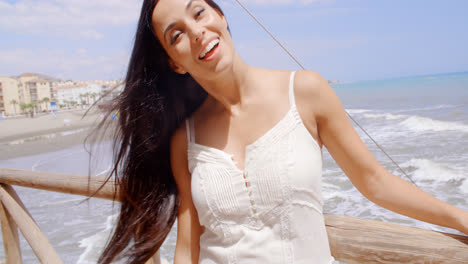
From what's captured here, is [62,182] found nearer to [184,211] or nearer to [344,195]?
[184,211]

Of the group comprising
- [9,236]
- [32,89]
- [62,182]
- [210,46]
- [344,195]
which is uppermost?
[210,46]

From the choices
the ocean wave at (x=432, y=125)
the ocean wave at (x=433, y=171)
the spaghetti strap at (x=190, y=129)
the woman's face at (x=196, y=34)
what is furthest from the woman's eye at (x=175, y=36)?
the ocean wave at (x=432, y=125)

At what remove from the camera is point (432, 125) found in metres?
13.0

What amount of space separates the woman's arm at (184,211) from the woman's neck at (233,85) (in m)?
0.24

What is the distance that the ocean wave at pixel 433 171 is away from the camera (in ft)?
23.3

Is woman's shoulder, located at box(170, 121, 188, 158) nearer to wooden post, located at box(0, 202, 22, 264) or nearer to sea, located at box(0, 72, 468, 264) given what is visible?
sea, located at box(0, 72, 468, 264)

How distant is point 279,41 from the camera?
1751 millimetres

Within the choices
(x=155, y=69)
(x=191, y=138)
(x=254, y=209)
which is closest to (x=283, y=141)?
(x=254, y=209)

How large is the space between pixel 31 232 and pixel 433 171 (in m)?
7.23

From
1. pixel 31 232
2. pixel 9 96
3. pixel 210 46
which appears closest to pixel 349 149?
pixel 210 46

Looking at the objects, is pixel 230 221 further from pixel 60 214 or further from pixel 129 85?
pixel 60 214

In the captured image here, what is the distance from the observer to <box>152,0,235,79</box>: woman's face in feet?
4.55

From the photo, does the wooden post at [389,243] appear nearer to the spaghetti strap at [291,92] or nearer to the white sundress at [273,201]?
the white sundress at [273,201]

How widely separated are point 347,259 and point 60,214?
6048 millimetres
